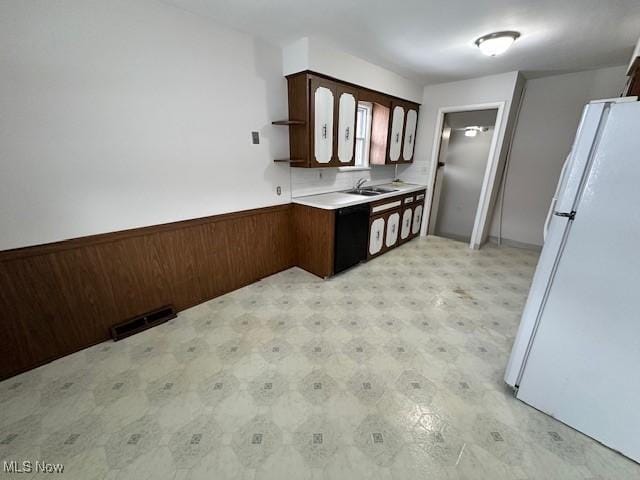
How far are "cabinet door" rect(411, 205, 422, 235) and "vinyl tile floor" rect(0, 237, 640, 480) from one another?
1979 mm

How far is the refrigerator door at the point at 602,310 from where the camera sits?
3.50 feet

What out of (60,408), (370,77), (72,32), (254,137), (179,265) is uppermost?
(370,77)

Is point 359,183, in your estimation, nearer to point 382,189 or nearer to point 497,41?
A: point 382,189

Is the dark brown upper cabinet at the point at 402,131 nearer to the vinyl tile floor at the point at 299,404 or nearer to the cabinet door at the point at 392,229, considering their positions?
the cabinet door at the point at 392,229

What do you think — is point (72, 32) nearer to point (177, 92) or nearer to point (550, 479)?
point (177, 92)

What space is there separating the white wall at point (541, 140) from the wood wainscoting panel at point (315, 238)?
3153mm

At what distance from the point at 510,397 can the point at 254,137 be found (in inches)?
113

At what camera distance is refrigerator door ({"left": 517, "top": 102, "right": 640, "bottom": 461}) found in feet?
3.50

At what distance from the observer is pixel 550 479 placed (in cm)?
114

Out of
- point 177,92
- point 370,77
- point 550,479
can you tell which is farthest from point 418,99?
point 550,479

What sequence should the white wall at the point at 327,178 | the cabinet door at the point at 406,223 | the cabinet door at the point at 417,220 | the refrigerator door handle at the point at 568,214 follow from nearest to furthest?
the refrigerator door handle at the point at 568,214
the white wall at the point at 327,178
the cabinet door at the point at 406,223
the cabinet door at the point at 417,220

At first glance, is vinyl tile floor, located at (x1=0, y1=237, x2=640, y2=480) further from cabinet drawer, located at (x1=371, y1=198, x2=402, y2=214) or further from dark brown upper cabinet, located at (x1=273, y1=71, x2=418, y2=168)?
dark brown upper cabinet, located at (x1=273, y1=71, x2=418, y2=168)

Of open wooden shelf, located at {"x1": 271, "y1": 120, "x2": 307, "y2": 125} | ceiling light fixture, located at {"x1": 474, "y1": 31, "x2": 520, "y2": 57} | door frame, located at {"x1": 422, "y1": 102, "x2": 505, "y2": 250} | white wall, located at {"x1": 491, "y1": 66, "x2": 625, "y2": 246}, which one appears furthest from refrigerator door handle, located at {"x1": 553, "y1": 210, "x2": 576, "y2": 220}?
white wall, located at {"x1": 491, "y1": 66, "x2": 625, "y2": 246}

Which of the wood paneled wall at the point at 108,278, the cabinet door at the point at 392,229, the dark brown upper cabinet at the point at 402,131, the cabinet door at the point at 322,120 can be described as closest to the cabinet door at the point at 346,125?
the cabinet door at the point at 322,120
